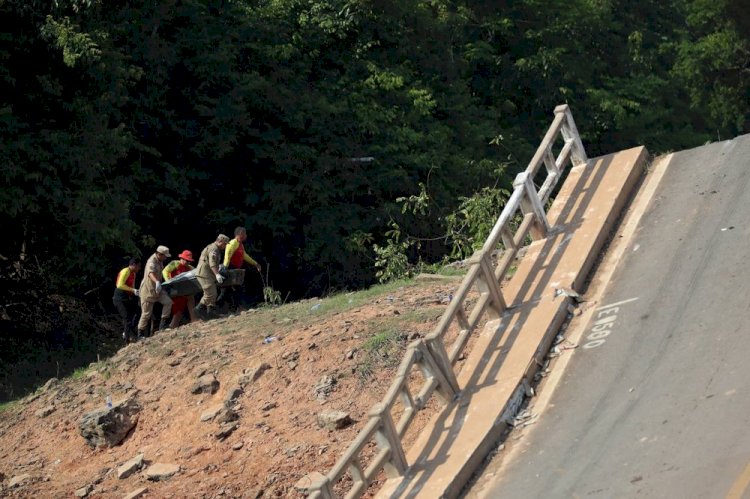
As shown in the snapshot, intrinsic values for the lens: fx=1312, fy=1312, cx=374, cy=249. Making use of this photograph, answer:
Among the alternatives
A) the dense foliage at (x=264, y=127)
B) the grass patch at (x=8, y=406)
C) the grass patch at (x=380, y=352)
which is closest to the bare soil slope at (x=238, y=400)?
the grass patch at (x=380, y=352)

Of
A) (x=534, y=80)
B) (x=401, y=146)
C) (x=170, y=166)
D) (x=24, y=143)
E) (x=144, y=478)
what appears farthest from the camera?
(x=534, y=80)

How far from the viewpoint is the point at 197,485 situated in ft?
48.6

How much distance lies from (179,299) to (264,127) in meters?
8.51

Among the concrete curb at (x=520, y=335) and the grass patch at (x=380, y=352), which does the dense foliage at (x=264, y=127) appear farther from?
the grass patch at (x=380, y=352)

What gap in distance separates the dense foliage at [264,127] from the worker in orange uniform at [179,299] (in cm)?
297

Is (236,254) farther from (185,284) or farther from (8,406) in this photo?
(8,406)

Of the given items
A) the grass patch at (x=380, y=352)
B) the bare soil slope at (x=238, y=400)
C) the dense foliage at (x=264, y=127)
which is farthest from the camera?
the dense foliage at (x=264, y=127)

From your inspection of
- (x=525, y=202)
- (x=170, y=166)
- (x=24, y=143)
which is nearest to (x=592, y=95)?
(x=170, y=166)

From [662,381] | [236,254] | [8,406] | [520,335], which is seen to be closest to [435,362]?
[520,335]

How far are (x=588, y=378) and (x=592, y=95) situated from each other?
88.1 ft

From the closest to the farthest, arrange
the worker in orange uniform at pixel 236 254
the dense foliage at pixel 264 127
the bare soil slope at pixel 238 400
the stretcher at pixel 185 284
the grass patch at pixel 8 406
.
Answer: the bare soil slope at pixel 238 400, the grass patch at pixel 8 406, the worker in orange uniform at pixel 236 254, the stretcher at pixel 185 284, the dense foliage at pixel 264 127

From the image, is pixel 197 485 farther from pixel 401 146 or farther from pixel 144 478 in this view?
pixel 401 146

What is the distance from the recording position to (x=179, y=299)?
2194 cm

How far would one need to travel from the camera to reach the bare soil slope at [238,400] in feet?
48.7
